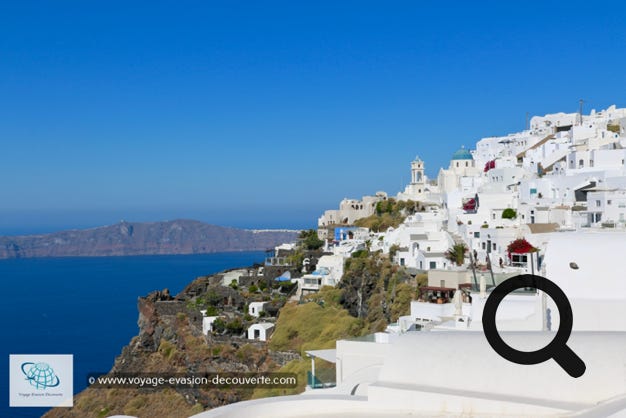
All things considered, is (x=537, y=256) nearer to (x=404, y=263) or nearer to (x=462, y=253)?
(x=462, y=253)

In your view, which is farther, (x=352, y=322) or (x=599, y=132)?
(x=599, y=132)

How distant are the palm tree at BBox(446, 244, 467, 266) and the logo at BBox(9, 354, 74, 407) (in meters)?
15.8

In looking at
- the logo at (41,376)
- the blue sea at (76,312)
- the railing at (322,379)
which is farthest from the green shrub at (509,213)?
the blue sea at (76,312)

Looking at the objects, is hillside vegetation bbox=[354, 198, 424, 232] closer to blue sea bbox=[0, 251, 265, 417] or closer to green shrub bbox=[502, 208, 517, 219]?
green shrub bbox=[502, 208, 517, 219]

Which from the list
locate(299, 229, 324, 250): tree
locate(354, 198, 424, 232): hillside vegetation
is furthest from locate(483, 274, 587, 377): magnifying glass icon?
locate(354, 198, 424, 232): hillside vegetation

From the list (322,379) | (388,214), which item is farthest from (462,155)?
(322,379)

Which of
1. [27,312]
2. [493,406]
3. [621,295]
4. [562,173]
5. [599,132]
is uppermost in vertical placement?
[599,132]

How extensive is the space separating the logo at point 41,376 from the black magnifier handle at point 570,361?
13425 mm

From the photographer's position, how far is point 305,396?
821 centimetres

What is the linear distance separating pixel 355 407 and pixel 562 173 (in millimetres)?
Answer: 28365

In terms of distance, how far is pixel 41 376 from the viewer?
17.9 metres

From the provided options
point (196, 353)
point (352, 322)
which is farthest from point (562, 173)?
point (196, 353)

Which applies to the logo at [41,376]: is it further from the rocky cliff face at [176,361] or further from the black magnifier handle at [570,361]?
the black magnifier handle at [570,361]

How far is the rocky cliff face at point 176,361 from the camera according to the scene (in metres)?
24.9
